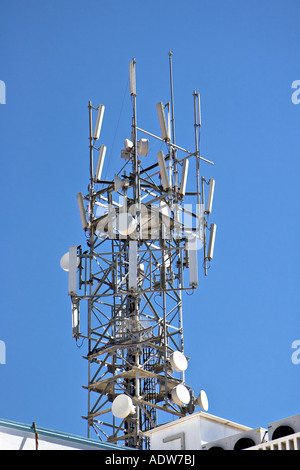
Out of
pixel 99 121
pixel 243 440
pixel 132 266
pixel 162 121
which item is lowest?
pixel 243 440

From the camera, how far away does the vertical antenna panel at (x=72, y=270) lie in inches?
1631

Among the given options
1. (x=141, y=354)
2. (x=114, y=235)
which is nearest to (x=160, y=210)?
(x=114, y=235)

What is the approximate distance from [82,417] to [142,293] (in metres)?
4.43

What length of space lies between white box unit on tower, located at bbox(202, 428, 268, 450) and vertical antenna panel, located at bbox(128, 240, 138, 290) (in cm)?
926

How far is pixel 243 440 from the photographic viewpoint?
103 feet

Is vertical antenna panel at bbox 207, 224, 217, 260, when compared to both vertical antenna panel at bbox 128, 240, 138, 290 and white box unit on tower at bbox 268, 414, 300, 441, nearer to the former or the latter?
vertical antenna panel at bbox 128, 240, 138, 290

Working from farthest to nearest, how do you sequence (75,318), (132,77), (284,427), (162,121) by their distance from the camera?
(132,77) < (162,121) < (75,318) < (284,427)

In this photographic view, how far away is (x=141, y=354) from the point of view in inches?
1647

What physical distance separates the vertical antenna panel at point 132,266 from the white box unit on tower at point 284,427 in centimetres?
1108

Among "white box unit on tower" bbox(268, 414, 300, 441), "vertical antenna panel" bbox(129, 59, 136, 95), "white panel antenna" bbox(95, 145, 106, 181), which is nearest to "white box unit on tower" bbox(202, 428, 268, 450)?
"white box unit on tower" bbox(268, 414, 300, 441)

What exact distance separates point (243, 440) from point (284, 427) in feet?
5.59

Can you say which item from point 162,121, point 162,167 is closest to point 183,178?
point 162,167

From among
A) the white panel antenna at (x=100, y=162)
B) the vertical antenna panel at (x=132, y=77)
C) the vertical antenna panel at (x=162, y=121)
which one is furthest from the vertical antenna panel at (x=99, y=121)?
the vertical antenna panel at (x=162, y=121)

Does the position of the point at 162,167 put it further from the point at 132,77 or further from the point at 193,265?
the point at 132,77
